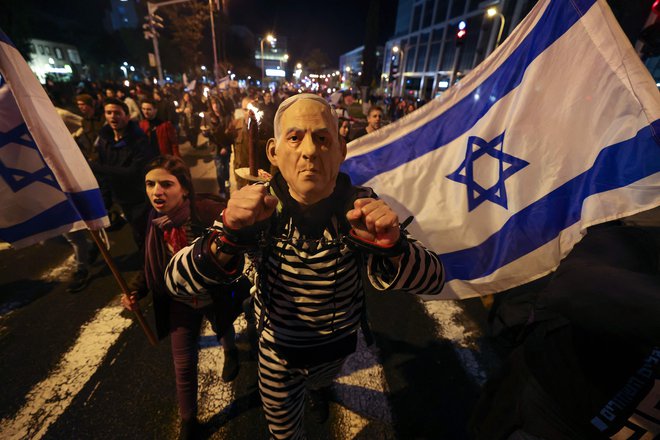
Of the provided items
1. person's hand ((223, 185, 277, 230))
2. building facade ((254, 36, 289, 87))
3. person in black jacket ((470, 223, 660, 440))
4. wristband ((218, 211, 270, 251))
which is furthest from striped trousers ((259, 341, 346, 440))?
building facade ((254, 36, 289, 87))

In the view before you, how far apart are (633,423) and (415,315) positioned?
2802 millimetres

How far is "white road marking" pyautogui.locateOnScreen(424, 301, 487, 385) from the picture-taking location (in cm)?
314

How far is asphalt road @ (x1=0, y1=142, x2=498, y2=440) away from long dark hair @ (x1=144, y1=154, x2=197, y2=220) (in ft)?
5.61

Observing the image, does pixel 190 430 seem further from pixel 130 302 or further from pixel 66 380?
pixel 66 380

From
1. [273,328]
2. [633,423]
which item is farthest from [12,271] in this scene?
[633,423]

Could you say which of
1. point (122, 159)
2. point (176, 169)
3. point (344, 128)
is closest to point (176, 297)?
point (176, 169)

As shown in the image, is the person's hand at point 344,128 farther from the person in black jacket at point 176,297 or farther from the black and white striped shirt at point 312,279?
the black and white striped shirt at point 312,279

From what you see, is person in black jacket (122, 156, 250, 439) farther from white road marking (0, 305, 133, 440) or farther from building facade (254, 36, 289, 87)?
building facade (254, 36, 289, 87)

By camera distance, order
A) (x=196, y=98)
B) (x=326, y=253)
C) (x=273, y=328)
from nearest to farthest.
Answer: (x=326, y=253) < (x=273, y=328) < (x=196, y=98)

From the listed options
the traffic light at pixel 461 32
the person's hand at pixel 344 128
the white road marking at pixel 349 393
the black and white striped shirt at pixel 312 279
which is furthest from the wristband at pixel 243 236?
the traffic light at pixel 461 32

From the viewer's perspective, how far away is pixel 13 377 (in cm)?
290

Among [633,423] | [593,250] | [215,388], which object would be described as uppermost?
[593,250]

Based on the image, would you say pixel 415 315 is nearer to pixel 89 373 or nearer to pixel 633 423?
pixel 633 423

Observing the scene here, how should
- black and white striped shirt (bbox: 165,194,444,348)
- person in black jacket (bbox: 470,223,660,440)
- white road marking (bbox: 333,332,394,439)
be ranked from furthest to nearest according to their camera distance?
white road marking (bbox: 333,332,394,439) → black and white striped shirt (bbox: 165,194,444,348) → person in black jacket (bbox: 470,223,660,440)
